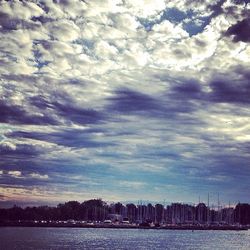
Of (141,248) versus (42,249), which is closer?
(42,249)

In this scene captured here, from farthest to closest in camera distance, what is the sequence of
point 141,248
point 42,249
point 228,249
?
1. point 228,249
2. point 141,248
3. point 42,249

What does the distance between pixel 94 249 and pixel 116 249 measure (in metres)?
5.45

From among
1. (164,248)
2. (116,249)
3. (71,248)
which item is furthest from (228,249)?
(71,248)

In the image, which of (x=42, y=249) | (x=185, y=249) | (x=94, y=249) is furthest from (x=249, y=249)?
(x=42, y=249)

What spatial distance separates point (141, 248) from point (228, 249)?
25.8 meters

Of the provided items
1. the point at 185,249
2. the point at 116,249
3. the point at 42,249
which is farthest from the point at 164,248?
the point at 42,249

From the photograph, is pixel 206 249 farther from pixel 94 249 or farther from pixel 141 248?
pixel 94 249

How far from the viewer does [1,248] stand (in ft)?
370

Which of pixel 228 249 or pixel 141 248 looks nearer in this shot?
pixel 141 248

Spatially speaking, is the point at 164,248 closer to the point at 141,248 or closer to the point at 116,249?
the point at 141,248

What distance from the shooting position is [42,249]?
11144 centimetres

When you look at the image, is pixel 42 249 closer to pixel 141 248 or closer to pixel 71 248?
pixel 71 248

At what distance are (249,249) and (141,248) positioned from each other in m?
32.0

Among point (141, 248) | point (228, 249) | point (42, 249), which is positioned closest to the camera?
point (42, 249)
